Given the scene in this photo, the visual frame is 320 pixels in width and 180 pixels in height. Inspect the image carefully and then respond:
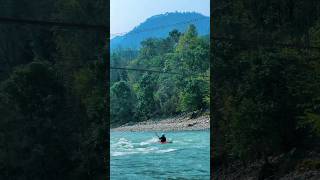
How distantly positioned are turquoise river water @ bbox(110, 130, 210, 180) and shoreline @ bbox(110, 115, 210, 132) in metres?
0.24

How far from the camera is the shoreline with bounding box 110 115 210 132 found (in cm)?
2339

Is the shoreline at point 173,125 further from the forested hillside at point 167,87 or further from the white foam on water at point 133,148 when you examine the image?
the white foam on water at point 133,148

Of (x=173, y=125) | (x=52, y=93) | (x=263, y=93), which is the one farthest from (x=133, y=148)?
(x=52, y=93)

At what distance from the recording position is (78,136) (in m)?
4.29

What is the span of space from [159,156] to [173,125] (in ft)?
22.1

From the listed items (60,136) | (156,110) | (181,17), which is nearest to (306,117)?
(60,136)

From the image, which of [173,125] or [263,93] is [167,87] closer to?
[173,125]

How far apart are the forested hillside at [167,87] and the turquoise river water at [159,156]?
1.44 m

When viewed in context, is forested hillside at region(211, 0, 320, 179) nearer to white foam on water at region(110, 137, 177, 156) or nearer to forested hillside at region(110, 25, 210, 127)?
white foam on water at region(110, 137, 177, 156)

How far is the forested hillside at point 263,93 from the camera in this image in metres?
5.41

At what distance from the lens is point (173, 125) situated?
24.3m

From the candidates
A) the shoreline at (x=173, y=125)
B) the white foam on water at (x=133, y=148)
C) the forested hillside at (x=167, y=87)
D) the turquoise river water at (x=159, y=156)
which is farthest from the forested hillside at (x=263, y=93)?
the shoreline at (x=173, y=125)

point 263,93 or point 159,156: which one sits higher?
point 263,93

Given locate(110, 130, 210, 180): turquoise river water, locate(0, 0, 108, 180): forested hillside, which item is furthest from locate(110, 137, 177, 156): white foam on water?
locate(0, 0, 108, 180): forested hillside
